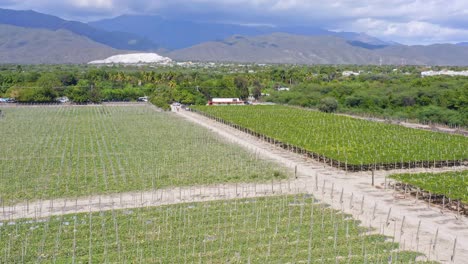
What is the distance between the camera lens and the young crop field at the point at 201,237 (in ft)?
49.1

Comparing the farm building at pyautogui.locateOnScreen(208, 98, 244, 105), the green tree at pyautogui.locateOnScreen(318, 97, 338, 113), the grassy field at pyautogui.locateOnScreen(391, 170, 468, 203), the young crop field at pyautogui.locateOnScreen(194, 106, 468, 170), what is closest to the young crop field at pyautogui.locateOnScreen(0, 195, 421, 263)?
the grassy field at pyautogui.locateOnScreen(391, 170, 468, 203)

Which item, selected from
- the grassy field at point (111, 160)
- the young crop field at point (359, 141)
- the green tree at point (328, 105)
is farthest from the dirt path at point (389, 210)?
the green tree at point (328, 105)

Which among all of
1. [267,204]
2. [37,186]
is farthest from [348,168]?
[37,186]

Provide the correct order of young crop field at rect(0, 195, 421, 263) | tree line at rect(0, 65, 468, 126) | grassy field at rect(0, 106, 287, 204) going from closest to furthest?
young crop field at rect(0, 195, 421, 263), grassy field at rect(0, 106, 287, 204), tree line at rect(0, 65, 468, 126)

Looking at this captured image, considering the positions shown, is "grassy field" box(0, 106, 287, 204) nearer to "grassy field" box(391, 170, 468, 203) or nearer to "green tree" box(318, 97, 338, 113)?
"grassy field" box(391, 170, 468, 203)

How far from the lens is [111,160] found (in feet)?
101

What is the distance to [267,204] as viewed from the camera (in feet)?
68.7

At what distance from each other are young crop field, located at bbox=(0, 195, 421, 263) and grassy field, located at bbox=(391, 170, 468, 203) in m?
6.06

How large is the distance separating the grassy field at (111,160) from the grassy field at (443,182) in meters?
7.01

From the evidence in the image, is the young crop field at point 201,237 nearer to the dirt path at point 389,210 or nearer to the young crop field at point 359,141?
the dirt path at point 389,210

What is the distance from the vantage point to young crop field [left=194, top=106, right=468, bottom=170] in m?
30.4

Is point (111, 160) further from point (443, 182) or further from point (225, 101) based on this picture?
point (225, 101)

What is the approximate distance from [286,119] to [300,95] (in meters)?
28.5

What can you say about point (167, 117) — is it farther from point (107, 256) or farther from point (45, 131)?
point (107, 256)
